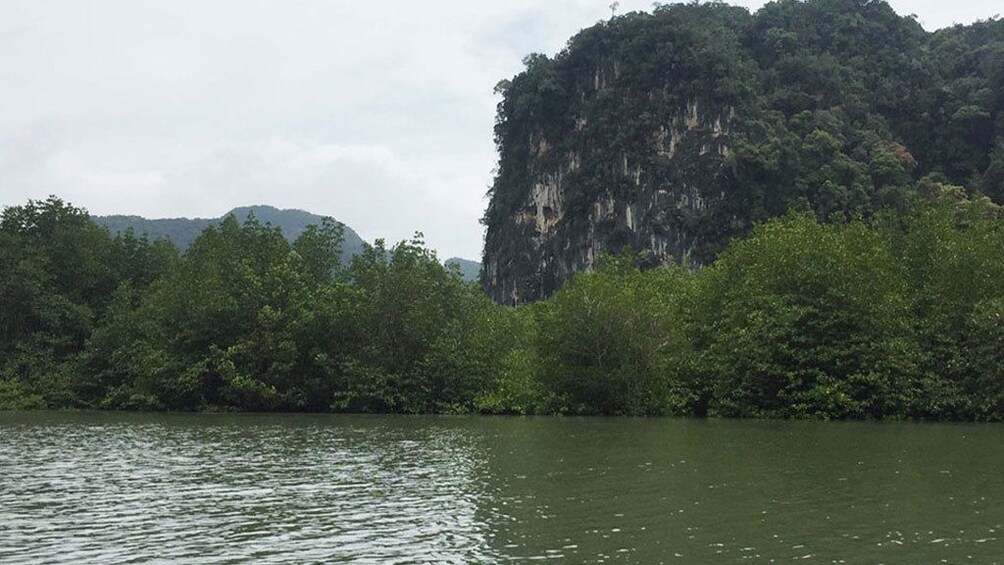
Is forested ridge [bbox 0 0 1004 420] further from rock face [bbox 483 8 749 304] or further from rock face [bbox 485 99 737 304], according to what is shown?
rock face [bbox 483 8 749 304]

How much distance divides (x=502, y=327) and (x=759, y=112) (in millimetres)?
70612

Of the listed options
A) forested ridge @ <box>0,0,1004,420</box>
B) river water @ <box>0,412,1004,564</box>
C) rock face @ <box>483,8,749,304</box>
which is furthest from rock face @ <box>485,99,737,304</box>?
river water @ <box>0,412,1004,564</box>

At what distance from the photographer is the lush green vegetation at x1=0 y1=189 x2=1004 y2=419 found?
49625 mm

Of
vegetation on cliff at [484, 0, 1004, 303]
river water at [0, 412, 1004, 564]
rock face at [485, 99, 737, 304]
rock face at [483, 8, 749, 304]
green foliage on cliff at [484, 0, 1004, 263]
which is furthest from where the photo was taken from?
rock face at [483, 8, 749, 304]

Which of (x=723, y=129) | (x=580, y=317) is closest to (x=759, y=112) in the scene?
(x=723, y=129)

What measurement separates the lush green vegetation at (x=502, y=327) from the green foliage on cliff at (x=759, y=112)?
3650 cm

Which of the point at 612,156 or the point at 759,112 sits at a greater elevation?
the point at 759,112

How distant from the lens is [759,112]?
120312mm

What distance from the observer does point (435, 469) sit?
92.8 feet

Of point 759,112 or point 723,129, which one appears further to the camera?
point 759,112

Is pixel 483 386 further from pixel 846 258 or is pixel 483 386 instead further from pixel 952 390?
pixel 952 390

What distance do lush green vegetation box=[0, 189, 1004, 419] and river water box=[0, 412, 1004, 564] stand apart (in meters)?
10.3

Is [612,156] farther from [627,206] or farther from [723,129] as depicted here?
[723,129]

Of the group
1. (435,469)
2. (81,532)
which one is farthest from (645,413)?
(81,532)
